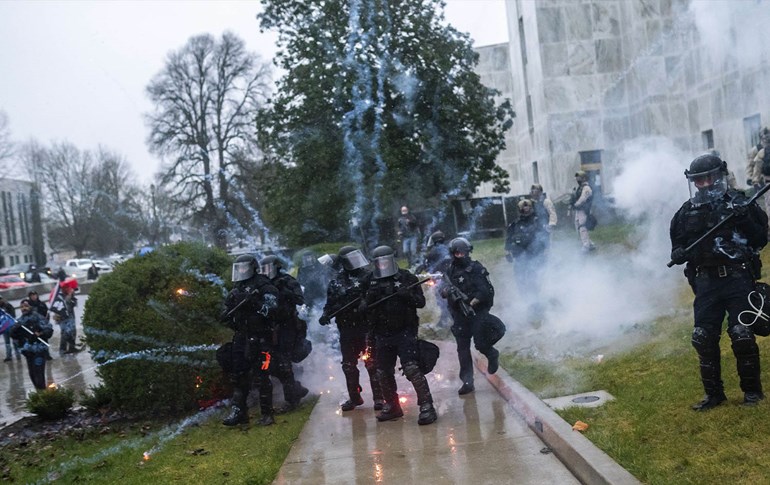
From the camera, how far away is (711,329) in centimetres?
580

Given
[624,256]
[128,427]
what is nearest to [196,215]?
[624,256]

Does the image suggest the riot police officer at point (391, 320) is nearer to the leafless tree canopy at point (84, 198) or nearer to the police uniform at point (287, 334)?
the police uniform at point (287, 334)

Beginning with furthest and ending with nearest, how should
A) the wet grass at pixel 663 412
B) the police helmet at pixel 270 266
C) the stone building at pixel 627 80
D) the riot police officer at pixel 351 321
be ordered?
1. the stone building at pixel 627 80
2. the police helmet at pixel 270 266
3. the riot police officer at pixel 351 321
4. the wet grass at pixel 663 412

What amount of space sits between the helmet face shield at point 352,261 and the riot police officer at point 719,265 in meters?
3.66

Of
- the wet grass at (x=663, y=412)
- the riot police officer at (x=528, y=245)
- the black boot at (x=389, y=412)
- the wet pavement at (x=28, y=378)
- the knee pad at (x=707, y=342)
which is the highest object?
the riot police officer at (x=528, y=245)

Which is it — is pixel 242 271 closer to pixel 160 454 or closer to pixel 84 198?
pixel 160 454

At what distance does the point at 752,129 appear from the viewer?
51.5 ft

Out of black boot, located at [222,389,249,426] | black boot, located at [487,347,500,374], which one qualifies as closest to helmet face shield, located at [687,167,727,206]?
black boot, located at [487,347,500,374]

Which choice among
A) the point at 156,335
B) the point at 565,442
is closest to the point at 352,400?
the point at 156,335

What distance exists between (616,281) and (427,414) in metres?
6.35

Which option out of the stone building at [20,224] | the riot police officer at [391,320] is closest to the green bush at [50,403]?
the riot police officer at [391,320]

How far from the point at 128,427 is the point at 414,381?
3.52 m

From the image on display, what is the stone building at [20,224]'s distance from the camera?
31272 millimetres

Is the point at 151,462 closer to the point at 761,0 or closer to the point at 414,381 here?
the point at 414,381
